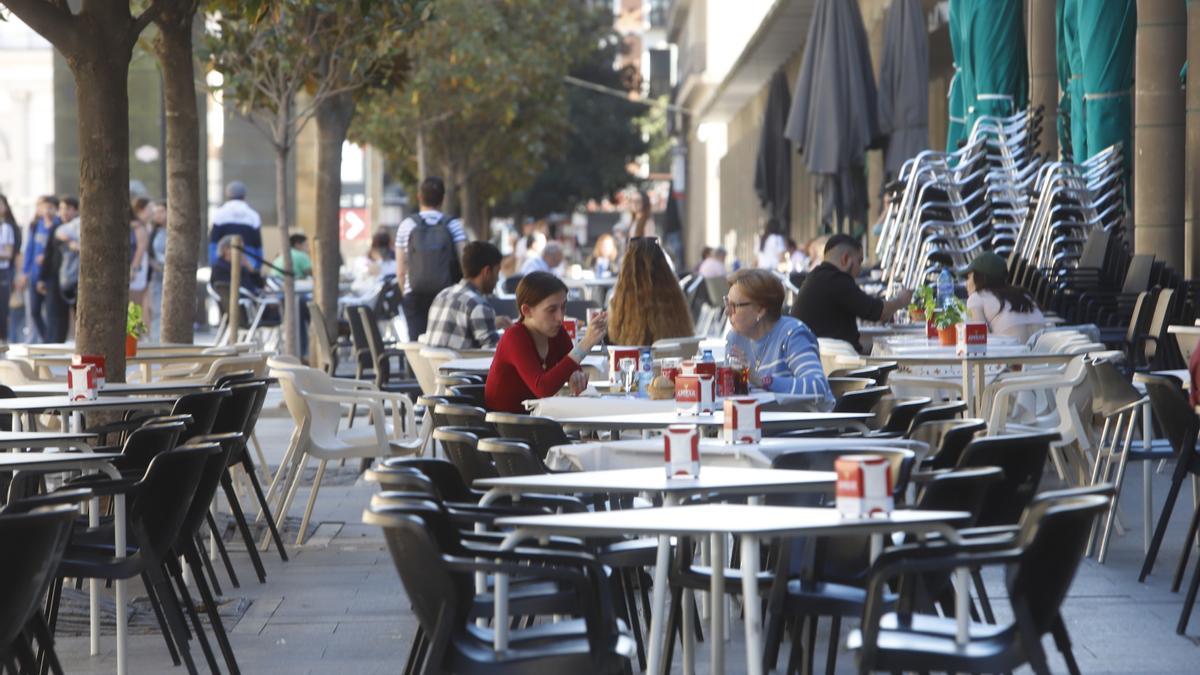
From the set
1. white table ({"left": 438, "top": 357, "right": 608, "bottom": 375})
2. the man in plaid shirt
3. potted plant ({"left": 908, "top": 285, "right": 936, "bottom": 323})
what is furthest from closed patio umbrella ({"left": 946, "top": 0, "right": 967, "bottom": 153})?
white table ({"left": 438, "top": 357, "right": 608, "bottom": 375})

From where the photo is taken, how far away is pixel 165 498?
653cm

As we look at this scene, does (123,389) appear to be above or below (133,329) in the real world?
below

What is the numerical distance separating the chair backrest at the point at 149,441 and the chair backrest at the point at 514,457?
1284mm

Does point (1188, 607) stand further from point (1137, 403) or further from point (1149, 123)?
point (1149, 123)

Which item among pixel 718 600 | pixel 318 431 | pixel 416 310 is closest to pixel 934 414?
pixel 718 600

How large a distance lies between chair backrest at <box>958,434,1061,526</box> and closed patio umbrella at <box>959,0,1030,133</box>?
414 inches

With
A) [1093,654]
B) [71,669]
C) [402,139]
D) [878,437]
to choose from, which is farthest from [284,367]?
[402,139]

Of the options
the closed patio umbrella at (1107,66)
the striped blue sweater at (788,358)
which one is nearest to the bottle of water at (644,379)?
the striped blue sweater at (788,358)

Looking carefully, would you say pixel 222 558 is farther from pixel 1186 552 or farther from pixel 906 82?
pixel 906 82

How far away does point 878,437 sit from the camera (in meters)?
7.31

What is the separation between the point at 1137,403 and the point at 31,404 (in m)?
4.70

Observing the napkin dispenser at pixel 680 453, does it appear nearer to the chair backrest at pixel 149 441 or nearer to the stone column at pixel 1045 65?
the chair backrest at pixel 149 441

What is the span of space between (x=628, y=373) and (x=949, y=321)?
2924 millimetres

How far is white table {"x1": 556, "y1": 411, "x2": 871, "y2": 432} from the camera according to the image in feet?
24.1
